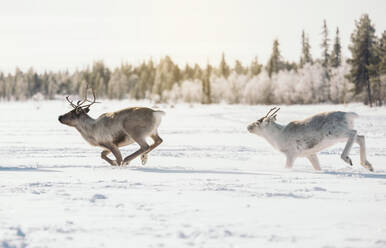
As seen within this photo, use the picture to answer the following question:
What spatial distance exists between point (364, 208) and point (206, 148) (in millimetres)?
9504

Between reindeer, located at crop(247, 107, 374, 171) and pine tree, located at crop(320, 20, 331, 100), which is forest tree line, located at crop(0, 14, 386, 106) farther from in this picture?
reindeer, located at crop(247, 107, 374, 171)

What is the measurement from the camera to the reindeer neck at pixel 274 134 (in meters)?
9.58

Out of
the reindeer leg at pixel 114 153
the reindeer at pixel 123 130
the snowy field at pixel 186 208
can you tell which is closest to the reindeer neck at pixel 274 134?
the snowy field at pixel 186 208

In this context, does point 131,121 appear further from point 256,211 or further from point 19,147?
point 19,147

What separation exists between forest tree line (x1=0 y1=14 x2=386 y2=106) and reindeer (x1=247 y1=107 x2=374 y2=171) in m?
50.4

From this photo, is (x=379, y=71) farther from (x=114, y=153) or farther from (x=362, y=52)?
(x=114, y=153)

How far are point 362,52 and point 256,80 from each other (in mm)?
37601

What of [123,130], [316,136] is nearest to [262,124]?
[316,136]

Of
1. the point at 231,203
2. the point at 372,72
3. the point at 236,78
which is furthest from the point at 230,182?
the point at 236,78

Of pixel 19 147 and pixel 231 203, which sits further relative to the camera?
pixel 19 147

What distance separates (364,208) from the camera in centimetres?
519

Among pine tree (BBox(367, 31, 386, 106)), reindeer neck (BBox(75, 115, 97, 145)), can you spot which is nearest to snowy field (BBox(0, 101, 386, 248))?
reindeer neck (BBox(75, 115, 97, 145))

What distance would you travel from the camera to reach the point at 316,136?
29.6 ft

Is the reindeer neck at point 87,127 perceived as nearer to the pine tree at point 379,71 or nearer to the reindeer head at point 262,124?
the reindeer head at point 262,124
